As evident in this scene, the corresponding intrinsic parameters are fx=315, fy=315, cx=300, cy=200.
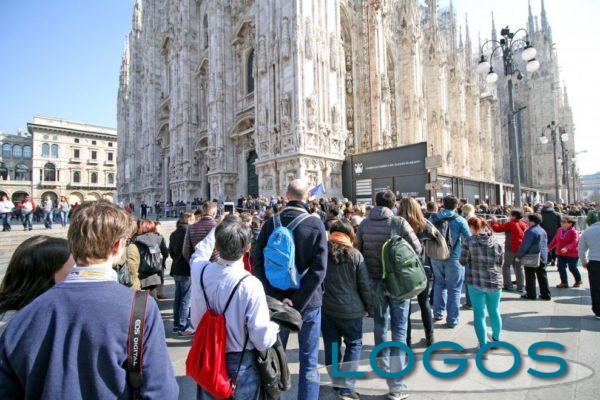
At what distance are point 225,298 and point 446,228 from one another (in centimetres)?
405

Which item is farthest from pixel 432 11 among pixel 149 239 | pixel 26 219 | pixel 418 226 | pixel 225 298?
pixel 225 298

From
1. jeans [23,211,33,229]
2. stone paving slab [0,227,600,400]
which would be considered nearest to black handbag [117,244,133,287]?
stone paving slab [0,227,600,400]

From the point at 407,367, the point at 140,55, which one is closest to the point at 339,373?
the point at 407,367

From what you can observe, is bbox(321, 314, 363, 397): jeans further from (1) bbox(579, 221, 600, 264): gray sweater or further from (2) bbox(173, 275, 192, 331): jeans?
(1) bbox(579, 221, 600, 264): gray sweater

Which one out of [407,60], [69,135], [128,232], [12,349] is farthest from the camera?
[69,135]

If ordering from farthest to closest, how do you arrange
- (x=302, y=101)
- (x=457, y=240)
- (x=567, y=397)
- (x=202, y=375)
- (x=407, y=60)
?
1. (x=407, y=60)
2. (x=302, y=101)
3. (x=457, y=240)
4. (x=567, y=397)
5. (x=202, y=375)

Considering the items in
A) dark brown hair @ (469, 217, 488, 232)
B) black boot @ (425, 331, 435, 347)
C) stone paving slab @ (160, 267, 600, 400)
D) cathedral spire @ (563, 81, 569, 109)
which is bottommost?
stone paving slab @ (160, 267, 600, 400)

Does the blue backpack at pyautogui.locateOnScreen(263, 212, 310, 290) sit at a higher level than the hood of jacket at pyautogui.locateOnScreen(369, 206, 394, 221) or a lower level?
lower

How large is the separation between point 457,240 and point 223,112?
64.8 feet

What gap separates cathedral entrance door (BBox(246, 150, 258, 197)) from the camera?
2081cm

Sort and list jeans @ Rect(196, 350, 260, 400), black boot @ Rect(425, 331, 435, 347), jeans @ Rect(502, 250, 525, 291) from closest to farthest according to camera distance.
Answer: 1. jeans @ Rect(196, 350, 260, 400)
2. black boot @ Rect(425, 331, 435, 347)
3. jeans @ Rect(502, 250, 525, 291)

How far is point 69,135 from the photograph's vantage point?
53531 mm

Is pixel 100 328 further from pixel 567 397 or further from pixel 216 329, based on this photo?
pixel 567 397

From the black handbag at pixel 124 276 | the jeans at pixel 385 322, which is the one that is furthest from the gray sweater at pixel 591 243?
the black handbag at pixel 124 276
